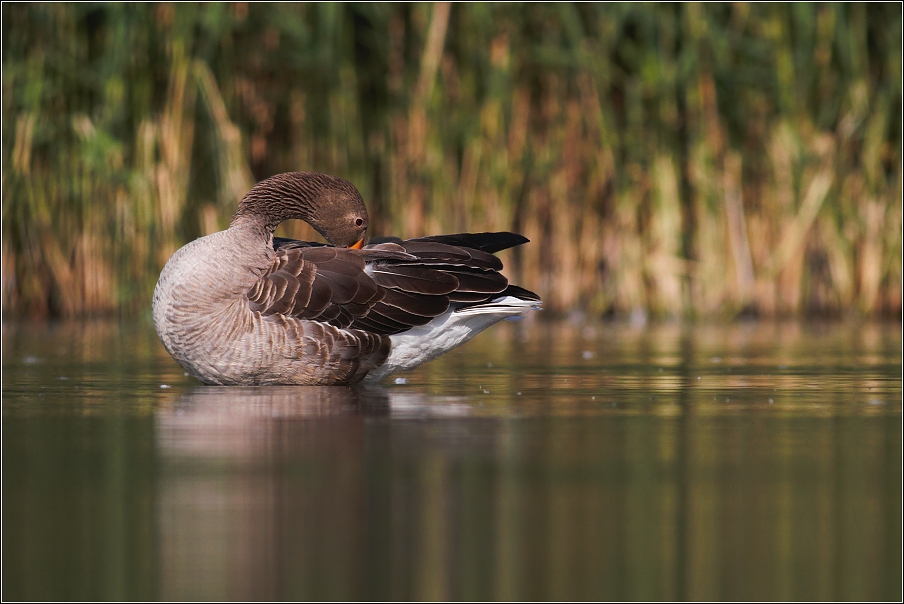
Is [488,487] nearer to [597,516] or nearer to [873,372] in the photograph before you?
[597,516]

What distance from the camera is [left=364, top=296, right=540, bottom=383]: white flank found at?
6.11 metres

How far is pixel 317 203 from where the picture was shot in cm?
630

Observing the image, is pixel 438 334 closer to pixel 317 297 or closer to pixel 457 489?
pixel 317 297

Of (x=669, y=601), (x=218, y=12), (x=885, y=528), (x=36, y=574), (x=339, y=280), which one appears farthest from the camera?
(x=218, y=12)

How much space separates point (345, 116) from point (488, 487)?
7.20 meters

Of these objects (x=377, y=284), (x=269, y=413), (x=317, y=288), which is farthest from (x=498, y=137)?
(x=269, y=413)

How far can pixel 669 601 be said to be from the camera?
8.04 feet

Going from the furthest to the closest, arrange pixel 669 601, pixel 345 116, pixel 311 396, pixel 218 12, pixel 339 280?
pixel 345 116
pixel 218 12
pixel 339 280
pixel 311 396
pixel 669 601

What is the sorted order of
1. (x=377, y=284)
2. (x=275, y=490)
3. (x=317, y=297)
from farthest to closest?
1. (x=377, y=284)
2. (x=317, y=297)
3. (x=275, y=490)

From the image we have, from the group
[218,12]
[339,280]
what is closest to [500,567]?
[339,280]

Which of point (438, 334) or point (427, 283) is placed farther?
point (438, 334)

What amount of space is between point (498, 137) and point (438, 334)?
4694 mm

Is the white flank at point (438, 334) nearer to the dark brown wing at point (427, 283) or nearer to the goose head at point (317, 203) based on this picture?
the dark brown wing at point (427, 283)

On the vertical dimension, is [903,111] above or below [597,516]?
above
